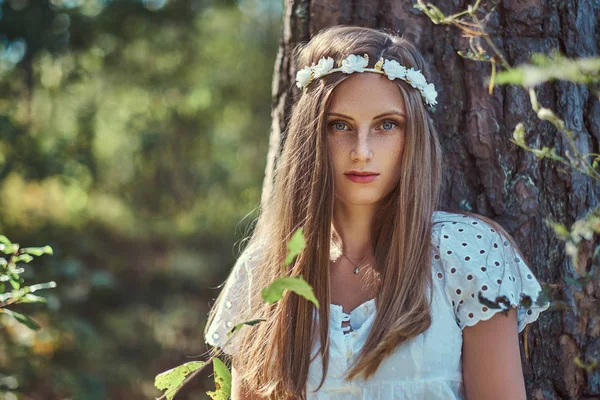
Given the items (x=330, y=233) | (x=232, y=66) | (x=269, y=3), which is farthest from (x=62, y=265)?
(x=269, y=3)

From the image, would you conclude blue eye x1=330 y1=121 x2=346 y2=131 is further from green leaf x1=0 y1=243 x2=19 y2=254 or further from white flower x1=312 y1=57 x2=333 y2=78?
green leaf x1=0 y1=243 x2=19 y2=254

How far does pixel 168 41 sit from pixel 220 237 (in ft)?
5.96

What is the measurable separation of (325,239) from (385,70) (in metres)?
0.46

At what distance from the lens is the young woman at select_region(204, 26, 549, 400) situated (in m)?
1.76

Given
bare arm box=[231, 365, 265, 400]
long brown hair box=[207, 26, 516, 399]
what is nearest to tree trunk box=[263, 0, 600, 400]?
long brown hair box=[207, 26, 516, 399]

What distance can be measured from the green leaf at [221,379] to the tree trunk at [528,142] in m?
0.84

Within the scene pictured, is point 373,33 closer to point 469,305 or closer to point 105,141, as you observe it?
point 469,305

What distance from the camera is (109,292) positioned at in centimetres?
612

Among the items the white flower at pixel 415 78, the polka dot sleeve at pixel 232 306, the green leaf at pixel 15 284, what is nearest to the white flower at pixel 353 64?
the white flower at pixel 415 78

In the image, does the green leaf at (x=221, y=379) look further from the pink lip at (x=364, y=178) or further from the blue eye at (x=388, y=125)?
the blue eye at (x=388, y=125)

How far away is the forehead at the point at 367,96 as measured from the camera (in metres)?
1.83

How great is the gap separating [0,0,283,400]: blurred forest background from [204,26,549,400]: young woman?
3.23 m

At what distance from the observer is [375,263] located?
6.36 ft

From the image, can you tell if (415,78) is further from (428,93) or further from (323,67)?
(323,67)
